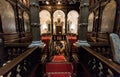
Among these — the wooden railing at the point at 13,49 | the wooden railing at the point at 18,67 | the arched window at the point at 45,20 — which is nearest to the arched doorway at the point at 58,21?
the arched window at the point at 45,20

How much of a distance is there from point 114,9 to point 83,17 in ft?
6.81

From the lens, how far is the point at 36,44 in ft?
10.0

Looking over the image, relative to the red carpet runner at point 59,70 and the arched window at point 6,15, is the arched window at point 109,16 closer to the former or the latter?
the red carpet runner at point 59,70

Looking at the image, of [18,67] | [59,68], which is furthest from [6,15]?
[18,67]

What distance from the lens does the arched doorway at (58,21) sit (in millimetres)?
12658

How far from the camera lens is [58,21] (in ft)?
42.3

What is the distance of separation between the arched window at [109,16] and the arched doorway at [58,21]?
7550 mm

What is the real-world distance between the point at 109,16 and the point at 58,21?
846cm

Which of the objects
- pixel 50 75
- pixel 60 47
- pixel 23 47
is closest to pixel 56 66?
pixel 50 75

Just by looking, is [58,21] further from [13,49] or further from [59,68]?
[13,49]

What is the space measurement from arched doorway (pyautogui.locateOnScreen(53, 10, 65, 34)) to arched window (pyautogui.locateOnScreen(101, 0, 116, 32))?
755 cm

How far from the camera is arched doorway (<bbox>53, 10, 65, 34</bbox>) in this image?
1266cm

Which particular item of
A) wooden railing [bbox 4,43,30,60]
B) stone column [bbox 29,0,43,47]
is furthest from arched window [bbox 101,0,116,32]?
wooden railing [bbox 4,43,30,60]

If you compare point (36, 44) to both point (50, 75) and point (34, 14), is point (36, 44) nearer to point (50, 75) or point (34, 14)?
point (34, 14)
